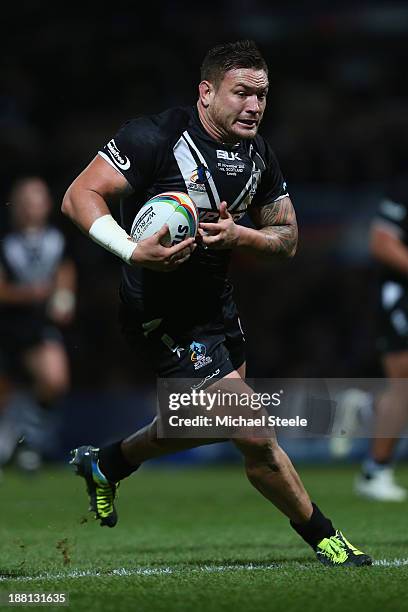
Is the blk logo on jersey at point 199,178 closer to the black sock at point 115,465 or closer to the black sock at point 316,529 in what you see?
the black sock at point 115,465

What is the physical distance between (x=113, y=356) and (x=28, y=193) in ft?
14.2

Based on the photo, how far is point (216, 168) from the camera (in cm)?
525

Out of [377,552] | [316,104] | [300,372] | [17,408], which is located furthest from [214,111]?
[316,104]

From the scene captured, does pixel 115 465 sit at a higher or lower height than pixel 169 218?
lower

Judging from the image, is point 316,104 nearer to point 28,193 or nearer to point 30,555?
point 28,193

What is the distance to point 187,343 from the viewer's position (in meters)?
5.32

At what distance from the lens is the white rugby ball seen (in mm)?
4840

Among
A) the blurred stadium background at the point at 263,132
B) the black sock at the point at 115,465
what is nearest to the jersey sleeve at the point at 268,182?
the black sock at the point at 115,465

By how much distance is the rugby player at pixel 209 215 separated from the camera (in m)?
5.04

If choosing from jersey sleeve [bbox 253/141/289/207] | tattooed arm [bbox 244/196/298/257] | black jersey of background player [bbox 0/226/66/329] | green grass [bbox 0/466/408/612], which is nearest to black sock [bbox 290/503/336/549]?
green grass [bbox 0/466/408/612]

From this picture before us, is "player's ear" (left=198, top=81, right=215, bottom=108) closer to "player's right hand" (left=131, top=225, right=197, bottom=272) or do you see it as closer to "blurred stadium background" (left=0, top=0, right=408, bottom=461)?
"player's right hand" (left=131, top=225, right=197, bottom=272)

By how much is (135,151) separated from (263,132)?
11962 millimetres

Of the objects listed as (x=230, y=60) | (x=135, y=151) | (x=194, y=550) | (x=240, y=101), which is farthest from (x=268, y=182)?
(x=194, y=550)

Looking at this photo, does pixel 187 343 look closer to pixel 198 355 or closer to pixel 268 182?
pixel 198 355
